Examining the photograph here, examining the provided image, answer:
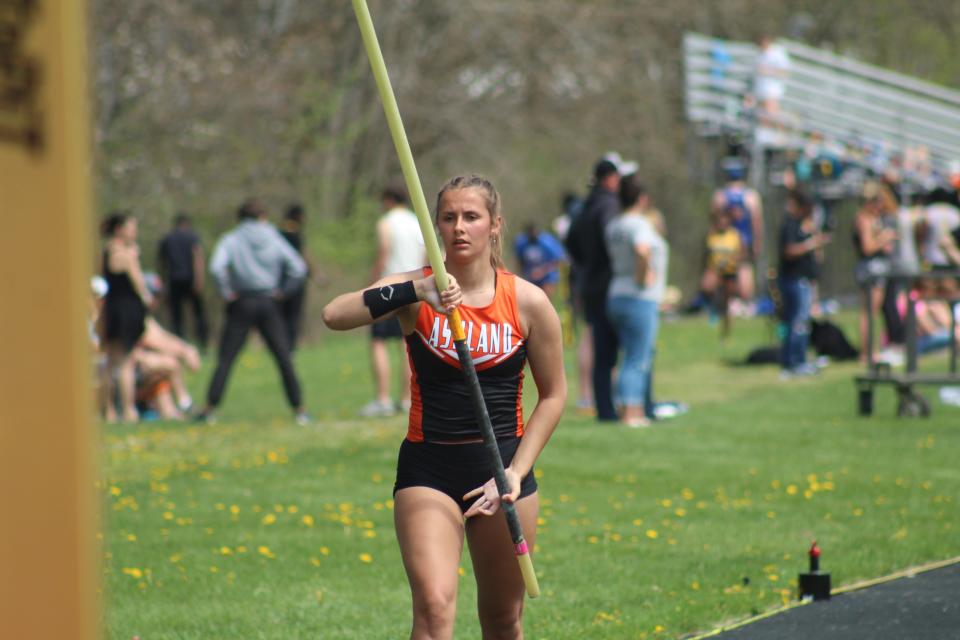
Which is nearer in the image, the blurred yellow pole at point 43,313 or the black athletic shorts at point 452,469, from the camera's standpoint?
the blurred yellow pole at point 43,313

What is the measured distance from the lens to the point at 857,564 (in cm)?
789

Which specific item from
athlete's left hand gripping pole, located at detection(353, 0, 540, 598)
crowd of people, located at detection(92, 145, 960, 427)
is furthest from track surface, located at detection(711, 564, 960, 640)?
crowd of people, located at detection(92, 145, 960, 427)

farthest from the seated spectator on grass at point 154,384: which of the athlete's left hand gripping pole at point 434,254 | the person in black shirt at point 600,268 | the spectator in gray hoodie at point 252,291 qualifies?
the athlete's left hand gripping pole at point 434,254

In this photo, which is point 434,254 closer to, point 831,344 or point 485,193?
point 485,193

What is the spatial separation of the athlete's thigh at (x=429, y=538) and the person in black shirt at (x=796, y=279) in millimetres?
12342

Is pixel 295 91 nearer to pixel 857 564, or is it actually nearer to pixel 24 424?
pixel 857 564

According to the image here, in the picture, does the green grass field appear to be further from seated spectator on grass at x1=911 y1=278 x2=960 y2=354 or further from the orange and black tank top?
seated spectator on grass at x1=911 y1=278 x2=960 y2=354

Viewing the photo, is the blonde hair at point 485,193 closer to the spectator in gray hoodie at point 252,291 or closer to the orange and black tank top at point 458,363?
the orange and black tank top at point 458,363

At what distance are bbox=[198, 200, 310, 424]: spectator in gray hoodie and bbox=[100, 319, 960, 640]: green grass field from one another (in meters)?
0.43

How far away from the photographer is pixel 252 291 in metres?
14.4

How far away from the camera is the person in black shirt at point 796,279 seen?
55.6 ft

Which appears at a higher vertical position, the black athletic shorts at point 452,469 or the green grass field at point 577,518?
the black athletic shorts at point 452,469

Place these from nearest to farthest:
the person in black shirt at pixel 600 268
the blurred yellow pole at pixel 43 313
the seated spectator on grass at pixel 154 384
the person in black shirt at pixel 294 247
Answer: the blurred yellow pole at pixel 43 313 → the person in black shirt at pixel 600 268 → the seated spectator on grass at pixel 154 384 → the person in black shirt at pixel 294 247

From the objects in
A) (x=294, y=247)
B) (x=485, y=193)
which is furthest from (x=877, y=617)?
(x=294, y=247)
